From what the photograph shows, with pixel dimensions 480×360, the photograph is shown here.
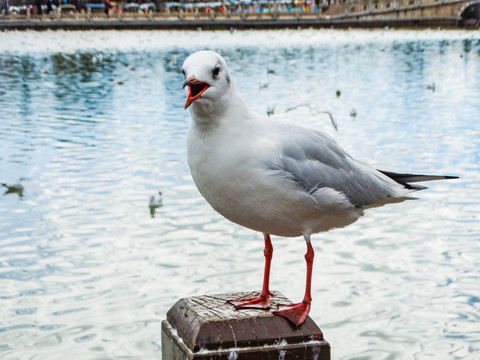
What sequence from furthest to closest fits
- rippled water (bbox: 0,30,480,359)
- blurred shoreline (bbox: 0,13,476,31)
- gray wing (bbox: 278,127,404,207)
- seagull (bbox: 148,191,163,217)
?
blurred shoreline (bbox: 0,13,476,31) < seagull (bbox: 148,191,163,217) < rippled water (bbox: 0,30,480,359) < gray wing (bbox: 278,127,404,207)

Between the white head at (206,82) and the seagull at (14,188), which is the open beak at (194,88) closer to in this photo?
the white head at (206,82)

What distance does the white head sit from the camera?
1978mm

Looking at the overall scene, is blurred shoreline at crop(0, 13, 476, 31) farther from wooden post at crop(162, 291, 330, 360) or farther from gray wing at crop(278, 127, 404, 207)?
wooden post at crop(162, 291, 330, 360)

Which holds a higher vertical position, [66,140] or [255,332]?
[255,332]

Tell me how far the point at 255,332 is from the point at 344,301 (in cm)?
296

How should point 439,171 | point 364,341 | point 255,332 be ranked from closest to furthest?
point 255,332 → point 364,341 → point 439,171

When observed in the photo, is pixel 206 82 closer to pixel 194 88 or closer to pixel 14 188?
pixel 194 88

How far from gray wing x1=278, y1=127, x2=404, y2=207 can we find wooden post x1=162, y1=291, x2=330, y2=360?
46 centimetres

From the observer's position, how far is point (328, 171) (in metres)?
2.42

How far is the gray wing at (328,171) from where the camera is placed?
231 cm

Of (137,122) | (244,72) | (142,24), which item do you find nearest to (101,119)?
(137,122)

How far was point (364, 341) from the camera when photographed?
4277 millimetres

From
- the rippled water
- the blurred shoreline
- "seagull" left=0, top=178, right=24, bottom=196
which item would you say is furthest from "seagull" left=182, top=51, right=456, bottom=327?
the blurred shoreline

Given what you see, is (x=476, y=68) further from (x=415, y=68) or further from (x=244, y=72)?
(x=244, y=72)
